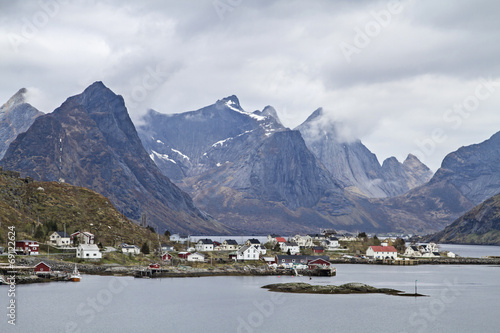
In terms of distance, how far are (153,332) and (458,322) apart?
44.6 metres

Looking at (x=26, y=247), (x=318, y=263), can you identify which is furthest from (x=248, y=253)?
(x=26, y=247)

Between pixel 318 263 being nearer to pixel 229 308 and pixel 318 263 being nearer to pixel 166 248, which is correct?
pixel 166 248

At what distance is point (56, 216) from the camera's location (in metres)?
183

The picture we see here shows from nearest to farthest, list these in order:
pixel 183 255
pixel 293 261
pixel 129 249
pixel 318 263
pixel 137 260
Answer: pixel 137 260 < pixel 318 263 < pixel 129 249 < pixel 293 261 < pixel 183 255

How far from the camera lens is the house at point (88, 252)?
146250 mm

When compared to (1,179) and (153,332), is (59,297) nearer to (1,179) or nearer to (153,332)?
(153,332)

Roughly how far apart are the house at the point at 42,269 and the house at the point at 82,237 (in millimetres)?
29500

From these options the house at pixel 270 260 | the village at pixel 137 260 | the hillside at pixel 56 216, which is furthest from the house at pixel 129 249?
the house at pixel 270 260

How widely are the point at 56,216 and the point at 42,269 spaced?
56652 mm

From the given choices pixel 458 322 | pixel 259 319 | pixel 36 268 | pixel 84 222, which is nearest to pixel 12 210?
pixel 84 222

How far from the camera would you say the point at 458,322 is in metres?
91.6

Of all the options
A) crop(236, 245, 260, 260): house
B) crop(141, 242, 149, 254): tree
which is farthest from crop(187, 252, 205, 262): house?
crop(141, 242, 149, 254): tree

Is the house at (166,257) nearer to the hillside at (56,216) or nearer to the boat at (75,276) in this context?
the hillside at (56,216)

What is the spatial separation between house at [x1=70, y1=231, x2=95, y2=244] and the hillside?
5.52 meters
